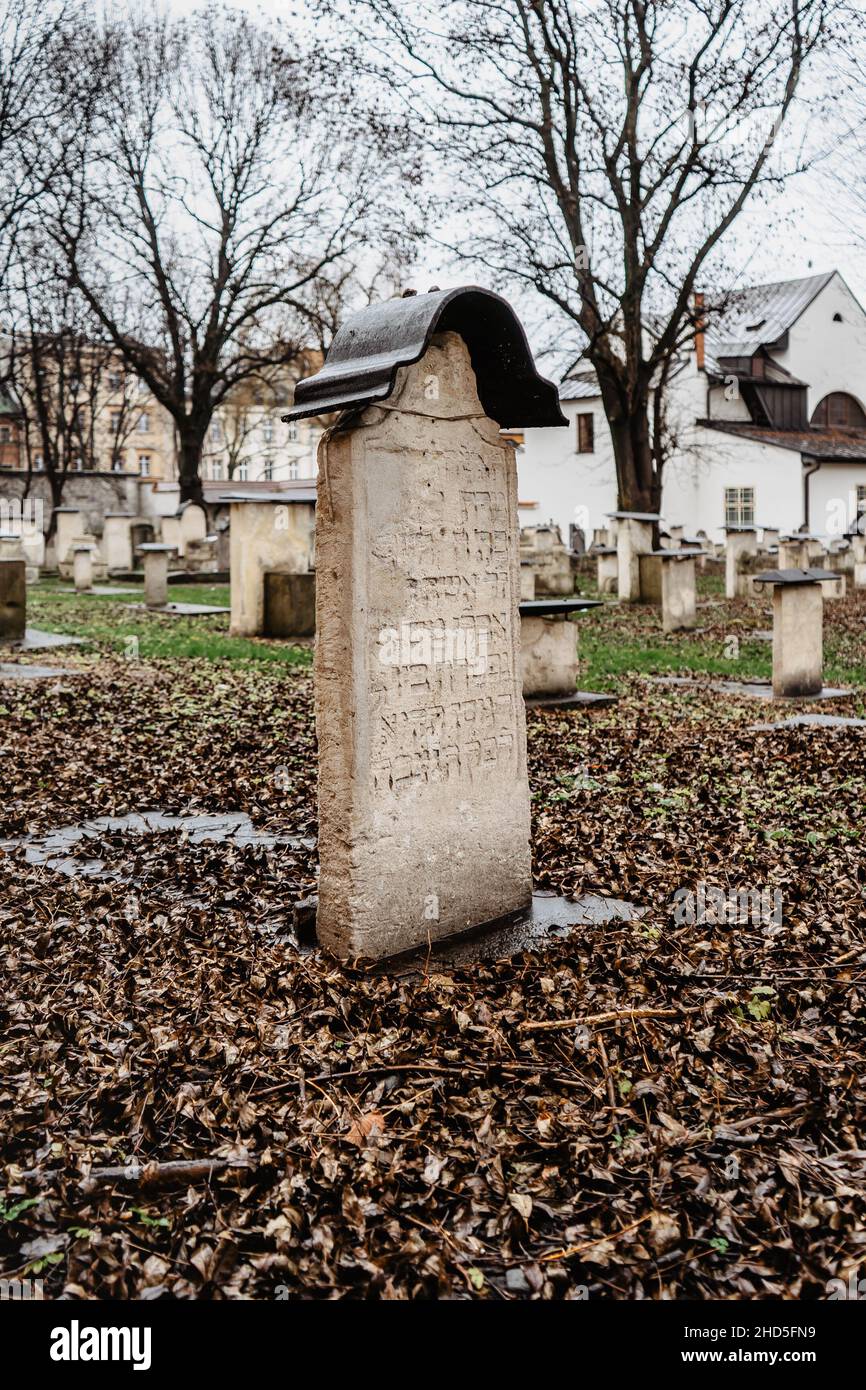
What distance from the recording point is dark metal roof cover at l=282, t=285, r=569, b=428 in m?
4.17

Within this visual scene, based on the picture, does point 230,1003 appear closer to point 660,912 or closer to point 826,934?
point 660,912

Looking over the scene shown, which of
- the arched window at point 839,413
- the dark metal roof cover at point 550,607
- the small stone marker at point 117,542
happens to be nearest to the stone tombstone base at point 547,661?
the dark metal roof cover at point 550,607

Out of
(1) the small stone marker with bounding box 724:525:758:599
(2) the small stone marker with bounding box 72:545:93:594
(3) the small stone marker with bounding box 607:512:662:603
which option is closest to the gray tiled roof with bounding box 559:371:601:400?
(1) the small stone marker with bounding box 724:525:758:599

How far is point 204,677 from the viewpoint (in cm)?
1203

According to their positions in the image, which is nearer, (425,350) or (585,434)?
(425,350)

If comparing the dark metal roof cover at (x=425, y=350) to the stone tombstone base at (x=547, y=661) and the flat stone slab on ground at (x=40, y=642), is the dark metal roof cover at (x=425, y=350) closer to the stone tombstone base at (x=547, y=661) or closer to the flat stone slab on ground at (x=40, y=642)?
the stone tombstone base at (x=547, y=661)

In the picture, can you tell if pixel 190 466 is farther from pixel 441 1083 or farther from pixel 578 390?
pixel 441 1083

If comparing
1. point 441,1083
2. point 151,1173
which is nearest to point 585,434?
point 441,1083

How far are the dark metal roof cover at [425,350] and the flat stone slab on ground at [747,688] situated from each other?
21.8 ft

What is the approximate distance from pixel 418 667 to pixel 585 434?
4459cm

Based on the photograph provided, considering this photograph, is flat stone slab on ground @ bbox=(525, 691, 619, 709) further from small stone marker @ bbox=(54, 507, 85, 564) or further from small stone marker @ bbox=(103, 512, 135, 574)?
small stone marker @ bbox=(54, 507, 85, 564)

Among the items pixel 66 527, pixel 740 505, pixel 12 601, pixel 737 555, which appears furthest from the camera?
pixel 740 505

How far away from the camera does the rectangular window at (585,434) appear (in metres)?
47.1

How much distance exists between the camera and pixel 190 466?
32.9 m
